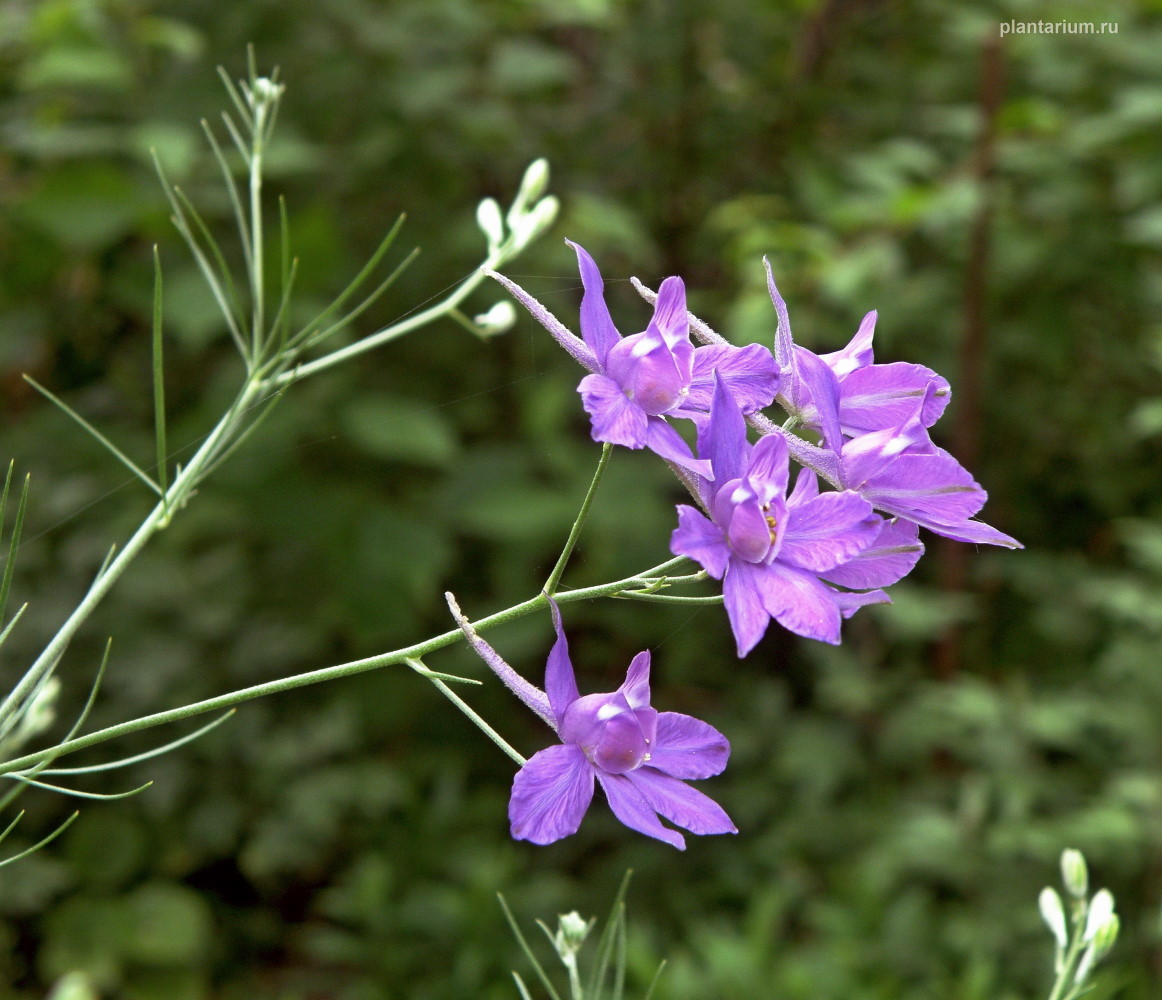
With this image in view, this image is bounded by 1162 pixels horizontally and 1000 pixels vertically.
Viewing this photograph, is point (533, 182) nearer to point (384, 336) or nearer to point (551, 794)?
point (384, 336)

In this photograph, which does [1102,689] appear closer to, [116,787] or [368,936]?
[368,936]

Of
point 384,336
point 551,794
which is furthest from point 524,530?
point 551,794

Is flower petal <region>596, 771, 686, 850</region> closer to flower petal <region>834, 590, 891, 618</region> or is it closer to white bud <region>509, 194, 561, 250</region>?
flower petal <region>834, 590, 891, 618</region>

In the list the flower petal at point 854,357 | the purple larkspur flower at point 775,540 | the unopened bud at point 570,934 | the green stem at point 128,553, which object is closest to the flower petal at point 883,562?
the purple larkspur flower at point 775,540

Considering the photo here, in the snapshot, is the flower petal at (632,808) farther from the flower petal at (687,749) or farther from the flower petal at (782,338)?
the flower petal at (782,338)

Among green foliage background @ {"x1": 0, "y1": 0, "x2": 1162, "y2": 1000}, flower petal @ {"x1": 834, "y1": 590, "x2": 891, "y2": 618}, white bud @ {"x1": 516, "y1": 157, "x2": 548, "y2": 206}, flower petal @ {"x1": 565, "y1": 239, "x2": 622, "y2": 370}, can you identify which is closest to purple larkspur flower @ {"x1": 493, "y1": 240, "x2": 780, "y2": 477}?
flower petal @ {"x1": 565, "y1": 239, "x2": 622, "y2": 370}
